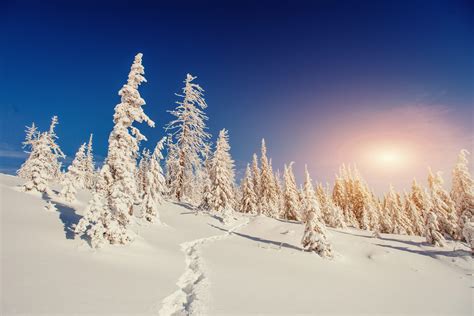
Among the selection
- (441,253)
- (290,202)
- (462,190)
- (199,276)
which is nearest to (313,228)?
(199,276)

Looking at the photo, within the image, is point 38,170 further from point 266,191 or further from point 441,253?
point 266,191

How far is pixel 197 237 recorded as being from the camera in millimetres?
25641

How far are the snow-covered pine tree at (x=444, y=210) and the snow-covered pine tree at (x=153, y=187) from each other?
122 feet

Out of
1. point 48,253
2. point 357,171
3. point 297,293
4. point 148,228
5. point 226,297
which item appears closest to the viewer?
point 226,297

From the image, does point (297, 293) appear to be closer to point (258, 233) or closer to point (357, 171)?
point (258, 233)

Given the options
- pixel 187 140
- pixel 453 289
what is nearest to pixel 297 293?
pixel 453 289

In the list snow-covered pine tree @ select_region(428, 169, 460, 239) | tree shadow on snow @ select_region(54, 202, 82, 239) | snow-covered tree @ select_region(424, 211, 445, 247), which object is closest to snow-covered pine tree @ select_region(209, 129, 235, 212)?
tree shadow on snow @ select_region(54, 202, 82, 239)

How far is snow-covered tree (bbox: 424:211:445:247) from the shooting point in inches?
1264

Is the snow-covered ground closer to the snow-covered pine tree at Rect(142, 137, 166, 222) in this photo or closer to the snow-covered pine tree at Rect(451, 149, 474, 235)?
the snow-covered pine tree at Rect(142, 137, 166, 222)

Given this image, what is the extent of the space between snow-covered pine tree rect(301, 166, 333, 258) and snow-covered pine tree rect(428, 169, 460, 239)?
23.7 metres

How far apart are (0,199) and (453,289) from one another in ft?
106

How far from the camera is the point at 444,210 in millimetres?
40375

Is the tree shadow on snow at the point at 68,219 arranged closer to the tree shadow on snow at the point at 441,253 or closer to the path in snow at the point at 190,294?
the path in snow at the point at 190,294

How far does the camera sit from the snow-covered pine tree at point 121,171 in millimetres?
15719
